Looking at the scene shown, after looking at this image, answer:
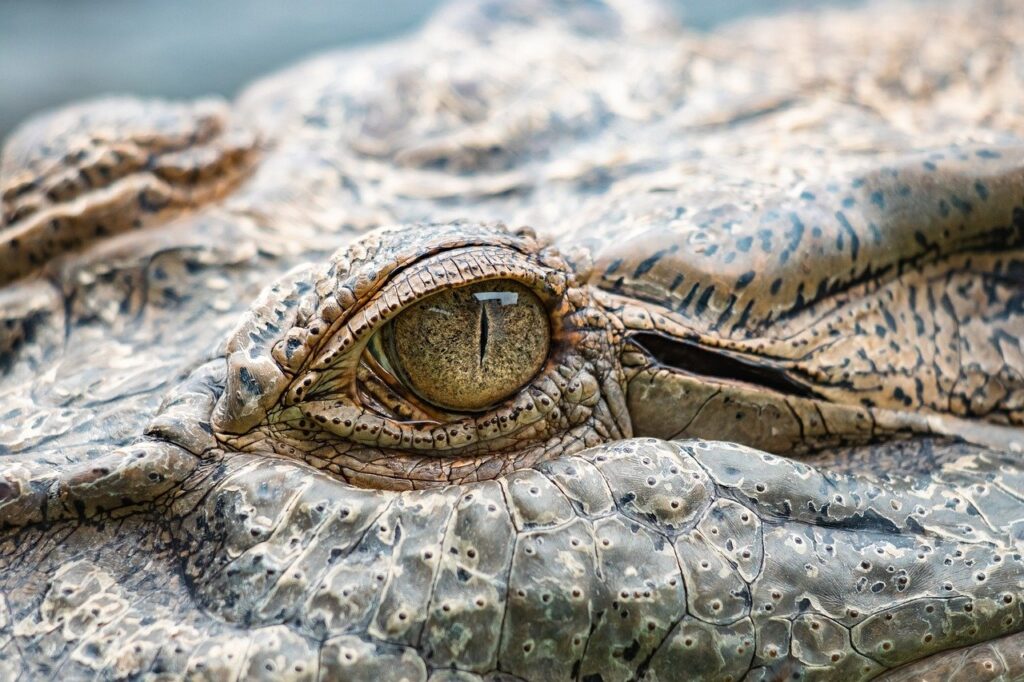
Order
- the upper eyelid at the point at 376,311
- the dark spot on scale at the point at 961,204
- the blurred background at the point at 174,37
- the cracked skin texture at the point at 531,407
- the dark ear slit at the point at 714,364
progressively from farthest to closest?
1. the blurred background at the point at 174,37
2. the dark spot on scale at the point at 961,204
3. the dark ear slit at the point at 714,364
4. the upper eyelid at the point at 376,311
5. the cracked skin texture at the point at 531,407

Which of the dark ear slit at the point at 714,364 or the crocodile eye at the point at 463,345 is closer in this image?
the crocodile eye at the point at 463,345

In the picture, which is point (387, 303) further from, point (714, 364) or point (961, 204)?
point (961, 204)

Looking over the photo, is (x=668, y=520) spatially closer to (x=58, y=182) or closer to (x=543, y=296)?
(x=543, y=296)

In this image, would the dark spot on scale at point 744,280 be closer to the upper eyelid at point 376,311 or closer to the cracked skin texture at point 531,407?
the cracked skin texture at point 531,407

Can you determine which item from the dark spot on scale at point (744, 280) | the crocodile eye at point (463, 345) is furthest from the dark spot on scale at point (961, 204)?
the crocodile eye at point (463, 345)

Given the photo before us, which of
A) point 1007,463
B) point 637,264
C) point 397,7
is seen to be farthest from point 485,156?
point 397,7
